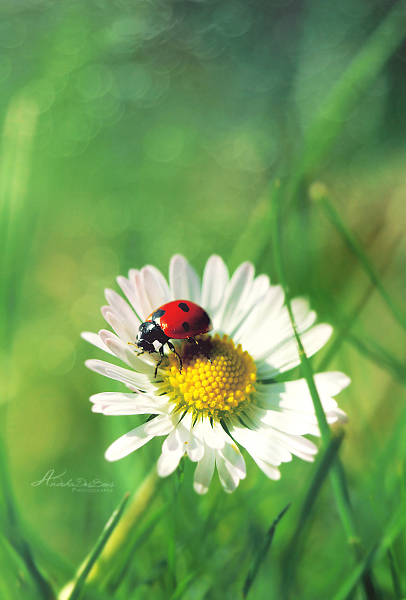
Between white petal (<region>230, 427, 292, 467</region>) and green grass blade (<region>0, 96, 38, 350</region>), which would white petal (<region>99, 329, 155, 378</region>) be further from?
green grass blade (<region>0, 96, 38, 350</region>)

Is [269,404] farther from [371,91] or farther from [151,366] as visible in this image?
[371,91]

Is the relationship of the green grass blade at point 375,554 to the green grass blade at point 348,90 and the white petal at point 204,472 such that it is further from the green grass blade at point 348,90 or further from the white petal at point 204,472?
the green grass blade at point 348,90

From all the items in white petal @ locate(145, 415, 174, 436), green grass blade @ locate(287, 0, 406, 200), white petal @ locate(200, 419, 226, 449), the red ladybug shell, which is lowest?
white petal @ locate(200, 419, 226, 449)

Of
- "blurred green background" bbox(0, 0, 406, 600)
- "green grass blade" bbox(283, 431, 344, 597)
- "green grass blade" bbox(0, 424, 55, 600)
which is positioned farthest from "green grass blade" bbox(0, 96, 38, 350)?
"green grass blade" bbox(283, 431, 344, 597)

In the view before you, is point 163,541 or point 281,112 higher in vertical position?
point 281,112

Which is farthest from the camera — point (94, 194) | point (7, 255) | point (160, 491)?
point (94, 194)

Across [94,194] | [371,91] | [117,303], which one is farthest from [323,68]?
[117,303]
